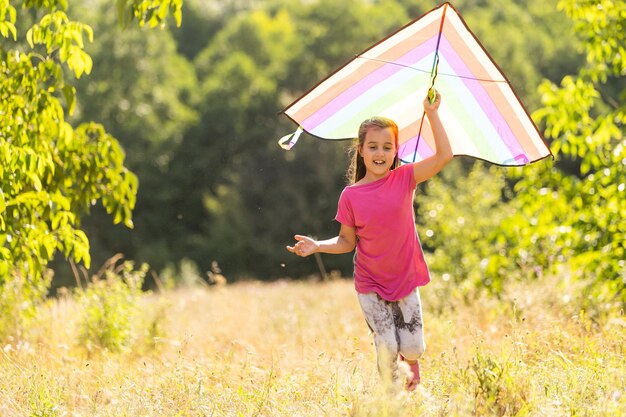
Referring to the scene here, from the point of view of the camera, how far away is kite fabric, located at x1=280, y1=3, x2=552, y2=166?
500 cm

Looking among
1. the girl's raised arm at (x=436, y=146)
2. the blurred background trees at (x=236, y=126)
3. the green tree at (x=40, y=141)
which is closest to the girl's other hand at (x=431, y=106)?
the girl's raised arm at (x=436, y=146)

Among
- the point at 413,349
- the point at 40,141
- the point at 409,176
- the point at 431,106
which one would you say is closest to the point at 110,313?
the point at 40,141

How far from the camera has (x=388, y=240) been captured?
4680 mm

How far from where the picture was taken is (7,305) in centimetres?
731

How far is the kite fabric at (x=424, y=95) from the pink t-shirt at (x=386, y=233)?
2.00 ft

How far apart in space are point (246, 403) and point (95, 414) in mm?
746

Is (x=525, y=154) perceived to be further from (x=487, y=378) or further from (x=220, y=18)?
(x=220, y=18)

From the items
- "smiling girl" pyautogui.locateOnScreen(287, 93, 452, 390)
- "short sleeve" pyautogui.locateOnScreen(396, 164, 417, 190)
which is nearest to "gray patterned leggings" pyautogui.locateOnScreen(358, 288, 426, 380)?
"smiling girl" pyautogui.locateOnScreen(287, 93, 452, 390)

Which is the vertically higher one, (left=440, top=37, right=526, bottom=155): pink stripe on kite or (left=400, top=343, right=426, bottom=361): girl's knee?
→ (left=440, top=37, right=526, bottom=155): pink stripe on kite

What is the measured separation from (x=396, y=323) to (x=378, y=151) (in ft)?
3.01

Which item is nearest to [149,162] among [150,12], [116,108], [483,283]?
[116,108]

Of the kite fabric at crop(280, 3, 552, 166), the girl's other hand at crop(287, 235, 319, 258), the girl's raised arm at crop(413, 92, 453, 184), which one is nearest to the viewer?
the girl's other hand at crop(287, 235, 319, 258)

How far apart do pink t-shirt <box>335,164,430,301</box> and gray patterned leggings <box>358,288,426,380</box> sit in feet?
0.20

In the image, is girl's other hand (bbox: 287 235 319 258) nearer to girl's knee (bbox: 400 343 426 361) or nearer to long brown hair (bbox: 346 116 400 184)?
long brown hair (bbox: 346 116 400 184)
